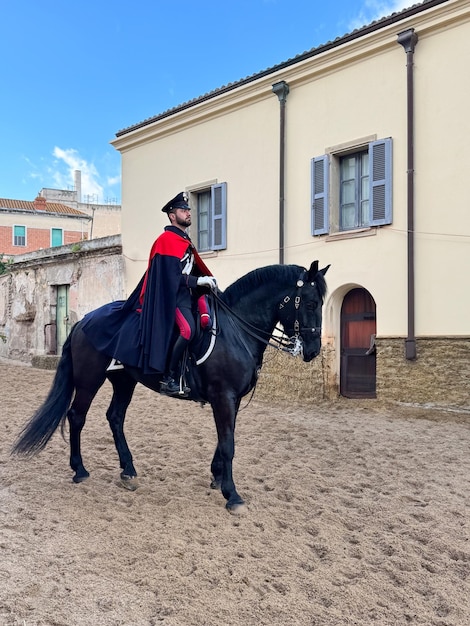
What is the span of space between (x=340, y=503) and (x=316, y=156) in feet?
22.8

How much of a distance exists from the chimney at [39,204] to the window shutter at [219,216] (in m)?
28.8

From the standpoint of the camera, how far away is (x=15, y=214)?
36.6 m

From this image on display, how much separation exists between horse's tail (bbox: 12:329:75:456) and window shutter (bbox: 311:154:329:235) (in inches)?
226

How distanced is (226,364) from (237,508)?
1052 millimetres

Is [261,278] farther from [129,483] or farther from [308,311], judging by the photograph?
[129,483]

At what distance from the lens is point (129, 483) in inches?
185

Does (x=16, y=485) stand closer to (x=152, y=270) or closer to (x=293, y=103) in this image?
(x=152, y=270)

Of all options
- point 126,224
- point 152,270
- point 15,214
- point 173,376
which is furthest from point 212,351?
point 15,214

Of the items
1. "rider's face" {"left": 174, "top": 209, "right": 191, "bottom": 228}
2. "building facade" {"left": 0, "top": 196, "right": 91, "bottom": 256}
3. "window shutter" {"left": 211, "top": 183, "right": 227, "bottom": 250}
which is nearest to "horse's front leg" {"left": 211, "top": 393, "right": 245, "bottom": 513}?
"rider's face" {"left": 174, "top": 209, "right": 191, "bottom": 228}

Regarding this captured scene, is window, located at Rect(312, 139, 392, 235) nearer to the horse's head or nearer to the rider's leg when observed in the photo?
the horse's head

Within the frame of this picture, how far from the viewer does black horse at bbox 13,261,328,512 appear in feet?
14.3

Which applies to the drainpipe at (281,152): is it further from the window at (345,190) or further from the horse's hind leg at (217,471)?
the horse's hind leg at (217,471)

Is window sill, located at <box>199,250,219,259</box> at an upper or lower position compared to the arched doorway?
upper

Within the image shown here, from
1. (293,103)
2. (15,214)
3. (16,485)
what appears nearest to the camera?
(16,485)
